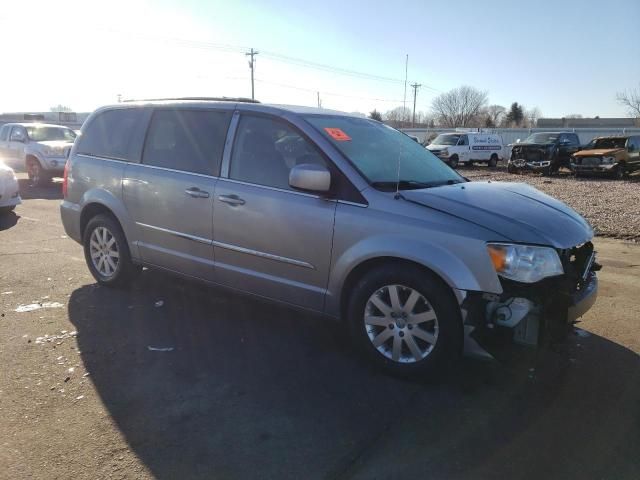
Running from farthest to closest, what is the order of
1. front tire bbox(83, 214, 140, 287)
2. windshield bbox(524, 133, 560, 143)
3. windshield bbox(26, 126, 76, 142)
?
1. windshield bbox(524, 133, 560, 143)
2. windshield bbox(26, 126, 76, 142)
3. front tire bbox(83, 214, 140, 287)

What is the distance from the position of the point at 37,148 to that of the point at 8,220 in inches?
273

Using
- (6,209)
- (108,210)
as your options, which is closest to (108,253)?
(108,210)

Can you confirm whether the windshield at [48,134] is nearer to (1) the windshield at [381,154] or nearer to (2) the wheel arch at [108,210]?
(2) the wheel arch at [108,210]

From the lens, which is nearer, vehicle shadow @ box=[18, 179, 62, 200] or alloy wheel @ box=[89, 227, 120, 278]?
alloy wheel @ box=[89, 227, 120, 278]

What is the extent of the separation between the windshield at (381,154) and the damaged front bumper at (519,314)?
1058mm

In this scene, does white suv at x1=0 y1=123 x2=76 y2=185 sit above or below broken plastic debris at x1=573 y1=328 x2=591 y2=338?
above

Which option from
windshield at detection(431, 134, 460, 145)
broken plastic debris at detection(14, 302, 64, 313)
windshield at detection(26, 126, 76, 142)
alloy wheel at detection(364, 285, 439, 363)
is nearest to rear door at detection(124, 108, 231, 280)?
broken plastic debris at detection(14, 302, 64, 313)

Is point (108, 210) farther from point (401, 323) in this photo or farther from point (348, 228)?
point (401, 323)

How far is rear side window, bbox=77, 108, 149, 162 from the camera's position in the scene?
5094 millimetres

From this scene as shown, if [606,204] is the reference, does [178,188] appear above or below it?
above

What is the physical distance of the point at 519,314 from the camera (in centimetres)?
312

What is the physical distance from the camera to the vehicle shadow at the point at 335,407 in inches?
104

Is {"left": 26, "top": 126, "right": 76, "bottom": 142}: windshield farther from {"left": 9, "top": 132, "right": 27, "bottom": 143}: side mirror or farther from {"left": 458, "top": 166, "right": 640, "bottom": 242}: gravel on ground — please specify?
{"left": 458, "top": 166, "right": 640, "bottom": 242}: gravel on ground

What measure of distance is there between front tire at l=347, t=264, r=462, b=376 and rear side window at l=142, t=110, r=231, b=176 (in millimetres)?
1741
